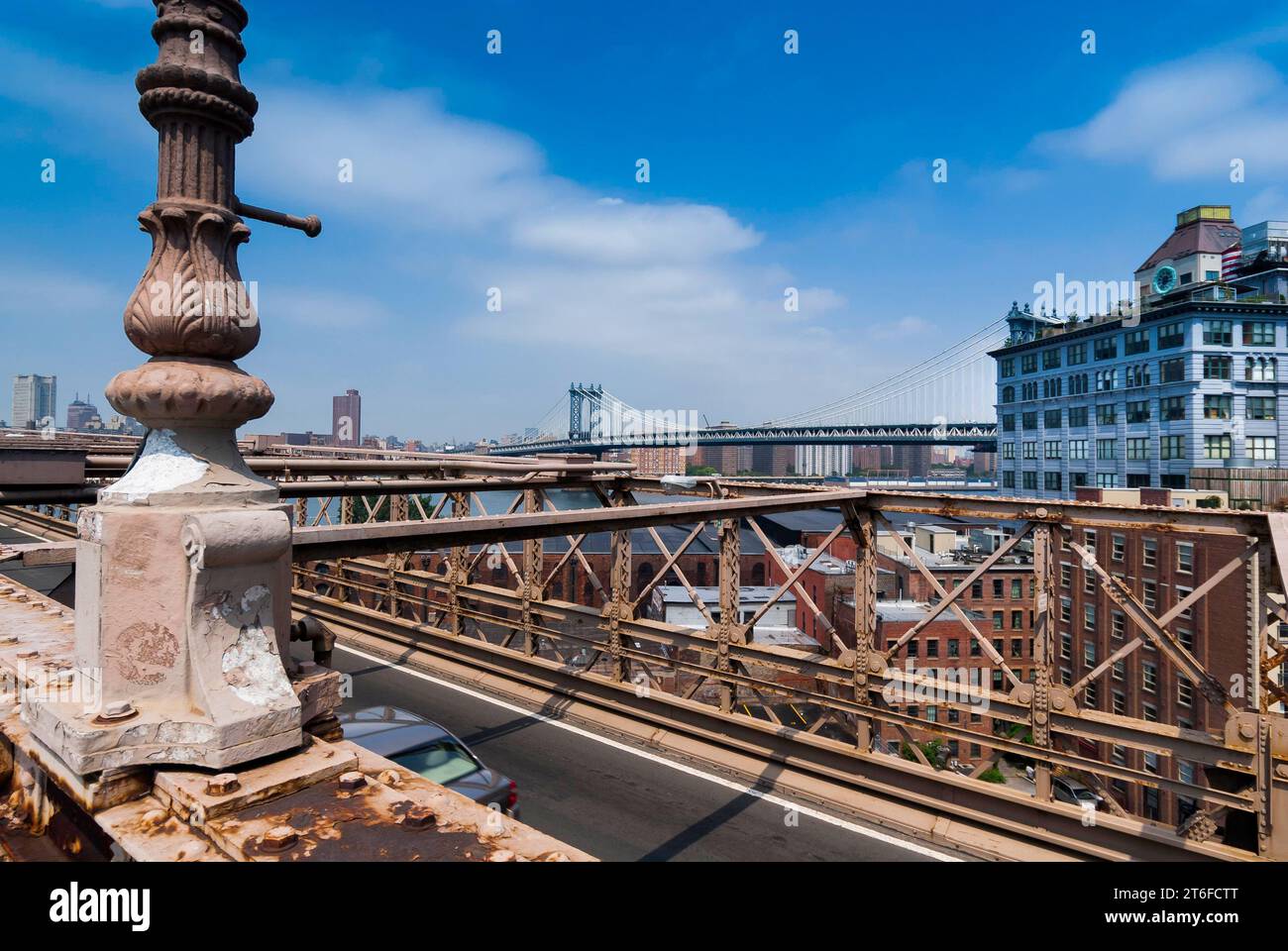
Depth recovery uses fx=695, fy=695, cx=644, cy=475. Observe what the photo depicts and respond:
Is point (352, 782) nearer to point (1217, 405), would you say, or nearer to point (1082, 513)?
point (1082, 513)

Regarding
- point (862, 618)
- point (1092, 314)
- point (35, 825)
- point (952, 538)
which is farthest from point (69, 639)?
point (1092, 314)

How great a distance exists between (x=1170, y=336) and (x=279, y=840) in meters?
73.3

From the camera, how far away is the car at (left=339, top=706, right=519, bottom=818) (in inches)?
267

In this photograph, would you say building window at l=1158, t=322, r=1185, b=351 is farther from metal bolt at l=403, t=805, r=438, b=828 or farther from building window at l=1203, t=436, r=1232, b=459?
metal bolt at l=403, t=805, r=438, b=828

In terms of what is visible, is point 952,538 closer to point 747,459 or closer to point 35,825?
point 35,825

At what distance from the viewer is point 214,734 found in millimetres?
2236

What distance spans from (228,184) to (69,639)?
8.19ft

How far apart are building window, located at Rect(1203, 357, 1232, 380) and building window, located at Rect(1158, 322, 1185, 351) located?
2.36 meters

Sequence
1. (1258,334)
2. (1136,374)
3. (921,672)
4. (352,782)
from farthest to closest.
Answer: (1136,374) < (1258,334) < (921,672) < (352,782)

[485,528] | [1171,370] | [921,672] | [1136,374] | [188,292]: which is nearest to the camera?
[188,292]

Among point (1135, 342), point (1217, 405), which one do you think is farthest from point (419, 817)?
point (1135, 342)

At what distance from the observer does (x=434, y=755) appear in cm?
713

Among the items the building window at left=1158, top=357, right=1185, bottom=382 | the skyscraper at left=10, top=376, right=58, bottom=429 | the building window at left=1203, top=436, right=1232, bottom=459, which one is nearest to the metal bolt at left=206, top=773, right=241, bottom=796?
the building window at left=1203, top=436, right=1232, bottom=459
